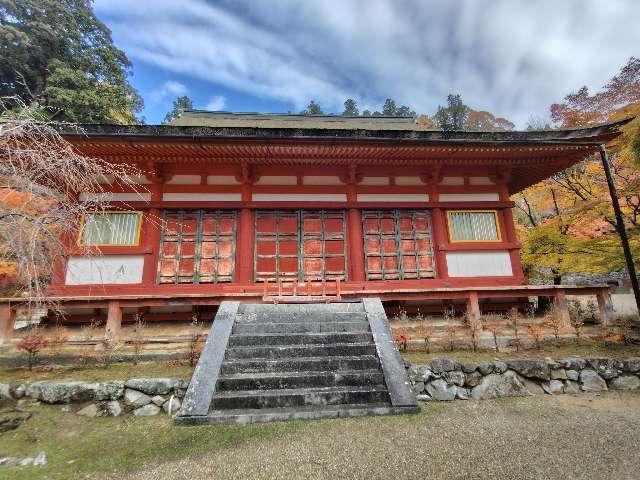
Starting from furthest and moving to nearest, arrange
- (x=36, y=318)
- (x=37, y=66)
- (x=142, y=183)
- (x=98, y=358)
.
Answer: (x=37, y=66), (x=142, y=183), (x=36, y=318), (x=98, y=358)

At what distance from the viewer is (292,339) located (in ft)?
18.4

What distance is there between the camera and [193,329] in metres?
7.48

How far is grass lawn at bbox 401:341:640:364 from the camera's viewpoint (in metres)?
5.89

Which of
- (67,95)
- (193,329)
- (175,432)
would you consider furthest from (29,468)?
(67,95)

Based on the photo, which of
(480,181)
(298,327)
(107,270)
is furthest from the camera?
(480,181)

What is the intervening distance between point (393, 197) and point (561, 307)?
4683 millimetres

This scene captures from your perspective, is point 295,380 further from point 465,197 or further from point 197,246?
point 465,197

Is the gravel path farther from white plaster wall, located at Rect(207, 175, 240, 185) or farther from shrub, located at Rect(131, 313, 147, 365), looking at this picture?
white plaster wall, located at Rect(207, 175, 240, 185)

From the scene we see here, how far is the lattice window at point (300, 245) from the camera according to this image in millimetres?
9203

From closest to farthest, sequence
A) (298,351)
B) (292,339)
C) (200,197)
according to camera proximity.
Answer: (298,351)
(292,339)
(200,197)

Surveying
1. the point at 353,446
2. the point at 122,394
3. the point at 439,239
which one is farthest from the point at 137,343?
the point at 439,239

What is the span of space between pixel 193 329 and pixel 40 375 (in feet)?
8.56

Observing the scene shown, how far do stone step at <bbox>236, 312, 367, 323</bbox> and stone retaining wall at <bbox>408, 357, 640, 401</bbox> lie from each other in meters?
1.50

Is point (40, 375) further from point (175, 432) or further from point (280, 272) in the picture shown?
point (280, 272)
